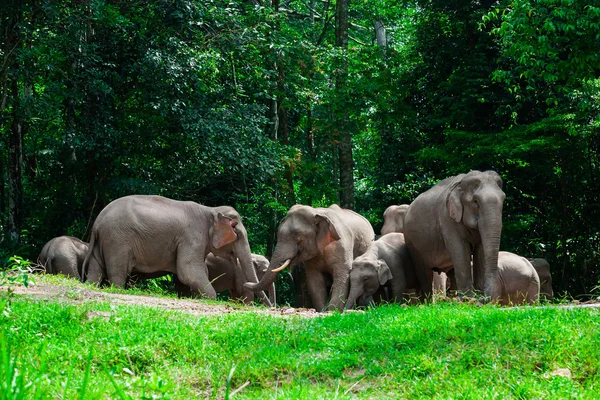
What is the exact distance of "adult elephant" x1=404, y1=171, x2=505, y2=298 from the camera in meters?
11.8

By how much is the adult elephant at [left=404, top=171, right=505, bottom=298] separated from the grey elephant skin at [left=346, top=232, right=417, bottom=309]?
37 centimetres

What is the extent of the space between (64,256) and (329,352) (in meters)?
10.4

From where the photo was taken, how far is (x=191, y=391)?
19.7 ft

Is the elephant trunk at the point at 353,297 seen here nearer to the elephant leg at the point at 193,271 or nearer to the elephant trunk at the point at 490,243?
the elephant trunk at the point at 490,243

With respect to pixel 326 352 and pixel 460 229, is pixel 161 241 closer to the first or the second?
pixel 460 229

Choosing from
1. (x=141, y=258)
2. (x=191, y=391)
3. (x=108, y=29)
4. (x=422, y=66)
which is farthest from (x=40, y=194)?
(x=191, y=391)

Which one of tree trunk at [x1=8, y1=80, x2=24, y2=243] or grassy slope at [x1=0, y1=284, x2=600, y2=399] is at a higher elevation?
tree trunk at [x1=8, y1=80, x2=24, y2=243]

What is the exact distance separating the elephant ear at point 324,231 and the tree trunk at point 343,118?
5829mm

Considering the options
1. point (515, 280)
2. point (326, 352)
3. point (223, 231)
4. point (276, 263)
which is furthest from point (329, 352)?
point (223, 231)

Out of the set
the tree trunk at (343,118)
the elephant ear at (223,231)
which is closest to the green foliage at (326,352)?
the elephant ear at (223,231)

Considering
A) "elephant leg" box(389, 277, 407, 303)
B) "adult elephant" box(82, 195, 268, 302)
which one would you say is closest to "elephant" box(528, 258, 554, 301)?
"elephant leg" box(389, 277, 407, 303)

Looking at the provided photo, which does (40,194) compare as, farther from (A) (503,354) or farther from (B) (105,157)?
(A) (503,354)

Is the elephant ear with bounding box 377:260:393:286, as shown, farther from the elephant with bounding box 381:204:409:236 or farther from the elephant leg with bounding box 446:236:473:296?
the elephant with bounding box 381:204:409:236

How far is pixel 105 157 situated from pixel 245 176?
11.5 ft
